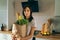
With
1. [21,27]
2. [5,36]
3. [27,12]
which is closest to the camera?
[21,27]

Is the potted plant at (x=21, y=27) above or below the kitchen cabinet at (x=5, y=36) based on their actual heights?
above

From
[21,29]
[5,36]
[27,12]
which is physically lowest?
[5,36]

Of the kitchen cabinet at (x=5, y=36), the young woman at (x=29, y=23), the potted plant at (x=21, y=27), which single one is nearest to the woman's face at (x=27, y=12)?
the young woman at (x=29, y=23)

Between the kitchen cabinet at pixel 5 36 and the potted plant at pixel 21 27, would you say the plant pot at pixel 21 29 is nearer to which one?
the potted plant at pixel 21 27

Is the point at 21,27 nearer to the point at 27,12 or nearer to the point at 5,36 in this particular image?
the point at 27,12

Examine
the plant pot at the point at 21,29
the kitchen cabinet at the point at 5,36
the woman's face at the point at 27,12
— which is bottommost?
the kitchen cabinet at the point at 5,36

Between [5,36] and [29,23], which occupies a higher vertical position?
[29,23]

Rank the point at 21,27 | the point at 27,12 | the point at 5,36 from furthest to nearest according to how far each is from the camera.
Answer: the point at 5,36 < the point at 27,12 < the point at 21,27

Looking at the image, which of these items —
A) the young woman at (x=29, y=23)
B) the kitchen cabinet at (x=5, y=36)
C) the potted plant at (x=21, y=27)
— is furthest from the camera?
the kitchen cabinet at (x=5, y=36)

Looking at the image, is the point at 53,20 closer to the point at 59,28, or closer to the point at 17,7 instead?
the point at 59,28

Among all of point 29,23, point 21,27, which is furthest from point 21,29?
point 29,23

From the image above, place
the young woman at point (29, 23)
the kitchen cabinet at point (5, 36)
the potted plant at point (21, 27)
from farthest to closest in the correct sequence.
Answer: the kitchen cabinet at point (5, 36) < the young woman at point (29, 23) < the potted plant at point (21, 27)

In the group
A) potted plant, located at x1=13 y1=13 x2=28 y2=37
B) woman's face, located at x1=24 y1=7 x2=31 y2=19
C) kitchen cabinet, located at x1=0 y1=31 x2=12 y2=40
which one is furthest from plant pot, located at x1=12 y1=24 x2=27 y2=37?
kitchen cabinet, located at x1=0 y1=31 x2=12 y2=40

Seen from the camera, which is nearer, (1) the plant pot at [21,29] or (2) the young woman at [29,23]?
(1) the plant pot at [21,29]
